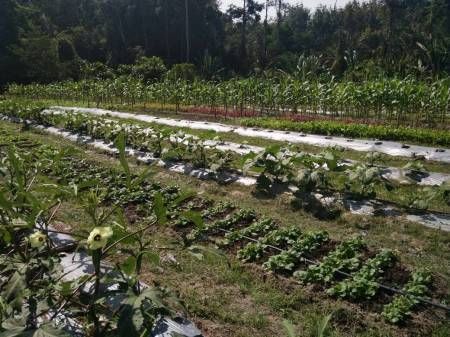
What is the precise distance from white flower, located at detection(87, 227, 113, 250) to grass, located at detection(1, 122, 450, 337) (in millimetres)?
578

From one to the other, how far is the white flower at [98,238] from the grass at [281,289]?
1.90 feet

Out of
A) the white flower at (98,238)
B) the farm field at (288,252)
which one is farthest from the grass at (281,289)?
the white flower at (98,238)

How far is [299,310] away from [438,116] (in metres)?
13.2

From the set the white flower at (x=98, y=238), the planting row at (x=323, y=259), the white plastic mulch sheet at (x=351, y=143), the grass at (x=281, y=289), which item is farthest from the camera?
the white plastic mulch sheet at (x=351, y=143)

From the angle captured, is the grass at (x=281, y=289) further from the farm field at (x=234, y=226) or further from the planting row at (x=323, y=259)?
the planting row at (x=323, y=259)

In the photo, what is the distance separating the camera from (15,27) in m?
38.1

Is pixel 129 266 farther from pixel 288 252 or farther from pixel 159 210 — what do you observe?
pixel 288 252

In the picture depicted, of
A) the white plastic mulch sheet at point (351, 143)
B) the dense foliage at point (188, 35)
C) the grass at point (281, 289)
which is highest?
the dense foliage at point (188, 35)

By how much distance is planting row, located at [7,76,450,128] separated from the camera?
1330cm

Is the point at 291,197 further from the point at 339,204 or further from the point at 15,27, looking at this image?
the point at 15,27

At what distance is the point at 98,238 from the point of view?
72.4 inches

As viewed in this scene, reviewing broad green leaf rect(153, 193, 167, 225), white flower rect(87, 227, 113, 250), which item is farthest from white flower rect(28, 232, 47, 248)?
broad green leaf rect(153, 193, 167, 225)

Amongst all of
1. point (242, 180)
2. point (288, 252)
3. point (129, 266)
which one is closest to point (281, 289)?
point (288, 252)

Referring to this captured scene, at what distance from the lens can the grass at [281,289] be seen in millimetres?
3385
